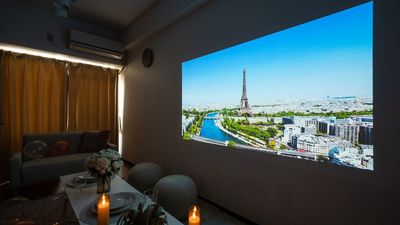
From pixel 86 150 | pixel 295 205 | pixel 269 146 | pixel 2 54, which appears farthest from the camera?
pixel 86 150

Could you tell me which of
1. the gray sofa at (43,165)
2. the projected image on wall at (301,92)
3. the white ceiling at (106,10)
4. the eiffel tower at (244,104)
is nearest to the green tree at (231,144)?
the projected image on wall at (301,92)

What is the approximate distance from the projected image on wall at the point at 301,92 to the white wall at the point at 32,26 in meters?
2.89

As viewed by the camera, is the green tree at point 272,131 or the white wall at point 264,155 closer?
the white wall at point 264,155

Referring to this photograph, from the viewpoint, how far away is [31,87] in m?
3.19

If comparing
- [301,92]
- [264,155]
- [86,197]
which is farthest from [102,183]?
[301,92]

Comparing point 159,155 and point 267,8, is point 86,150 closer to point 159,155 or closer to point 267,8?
point 159,155

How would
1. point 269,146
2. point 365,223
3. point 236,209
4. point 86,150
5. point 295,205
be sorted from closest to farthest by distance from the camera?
point 365,223
point 295,205
point 269,146
point 236,209
point 86,150

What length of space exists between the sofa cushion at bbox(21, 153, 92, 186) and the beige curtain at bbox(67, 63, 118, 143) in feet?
3.44

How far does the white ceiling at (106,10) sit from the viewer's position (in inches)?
118

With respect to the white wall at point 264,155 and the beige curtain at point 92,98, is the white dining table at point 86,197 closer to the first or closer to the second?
the white wall at point 264,155

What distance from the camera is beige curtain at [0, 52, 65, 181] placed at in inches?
116

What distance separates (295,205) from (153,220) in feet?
4.11

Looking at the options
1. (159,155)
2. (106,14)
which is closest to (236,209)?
(159,155)

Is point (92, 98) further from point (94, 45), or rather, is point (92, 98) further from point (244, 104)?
point (244, 104)
